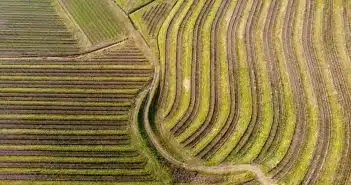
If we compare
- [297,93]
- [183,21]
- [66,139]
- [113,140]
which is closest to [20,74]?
[66,139]

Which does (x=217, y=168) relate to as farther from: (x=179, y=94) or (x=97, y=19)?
(x=97, y=19)

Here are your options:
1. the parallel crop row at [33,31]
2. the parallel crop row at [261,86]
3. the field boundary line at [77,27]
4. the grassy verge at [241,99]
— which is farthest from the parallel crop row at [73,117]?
the grassy verge at [241,99]

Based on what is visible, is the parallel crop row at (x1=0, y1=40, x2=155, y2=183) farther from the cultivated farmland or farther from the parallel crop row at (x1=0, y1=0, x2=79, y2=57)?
the parallel crop row at (x1=0, y1=0, x2=79, y2=57)

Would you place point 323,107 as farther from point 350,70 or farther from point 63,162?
point 63,162

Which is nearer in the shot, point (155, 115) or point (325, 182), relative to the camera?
→ point (325, 182)

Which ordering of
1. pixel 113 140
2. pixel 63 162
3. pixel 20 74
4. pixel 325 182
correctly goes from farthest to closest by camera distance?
pixel 20 74 → pixel 113 140 → pixel 63 162 → pixel 325 182

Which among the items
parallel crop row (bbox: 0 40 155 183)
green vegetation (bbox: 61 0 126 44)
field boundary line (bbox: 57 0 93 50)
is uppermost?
green vegetation (bbox: 61 0 126 44)

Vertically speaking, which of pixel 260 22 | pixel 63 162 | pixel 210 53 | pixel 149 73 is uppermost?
pixel 260 22

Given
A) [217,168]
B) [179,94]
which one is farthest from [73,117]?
[217,168]

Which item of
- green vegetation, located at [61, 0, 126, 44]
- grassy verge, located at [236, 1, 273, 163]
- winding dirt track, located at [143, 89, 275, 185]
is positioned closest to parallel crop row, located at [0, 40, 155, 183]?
winding dirt track, located at [143, 89, 275, 185]
